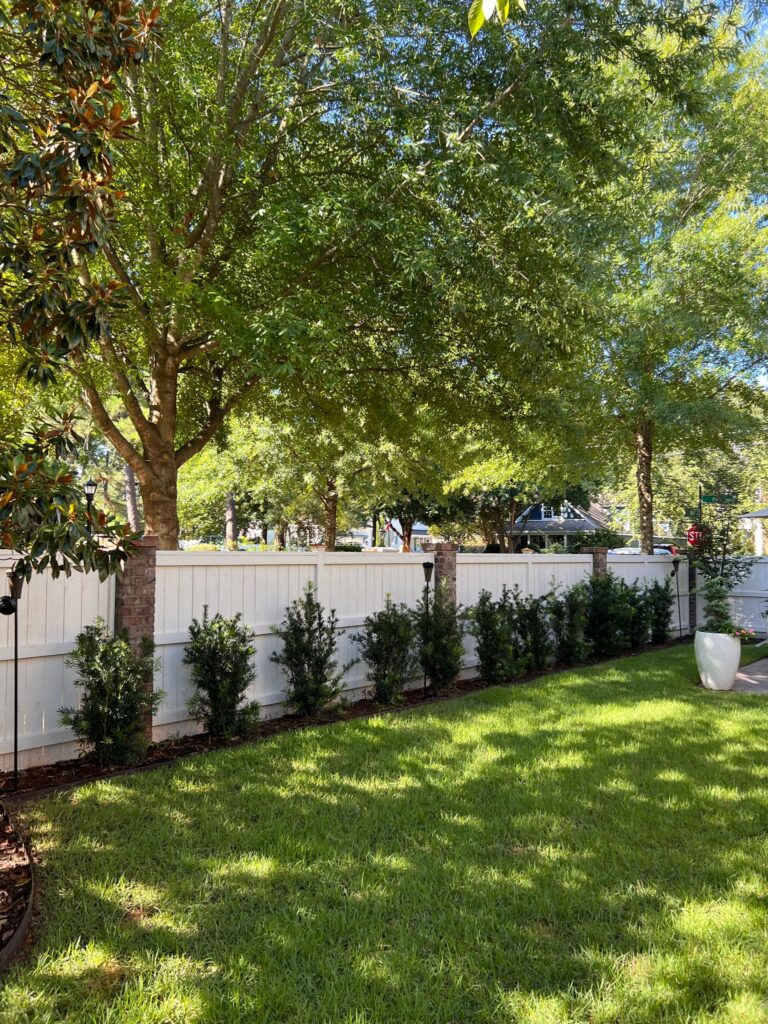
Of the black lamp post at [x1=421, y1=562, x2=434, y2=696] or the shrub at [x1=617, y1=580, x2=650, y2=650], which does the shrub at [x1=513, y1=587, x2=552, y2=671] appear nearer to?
the black lamp post at [x1=421, y1=562, x2=434, y2=696]

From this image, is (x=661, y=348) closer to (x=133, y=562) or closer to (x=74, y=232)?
(x=133, y=562)

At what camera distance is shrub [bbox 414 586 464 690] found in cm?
704

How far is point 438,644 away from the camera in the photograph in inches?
279

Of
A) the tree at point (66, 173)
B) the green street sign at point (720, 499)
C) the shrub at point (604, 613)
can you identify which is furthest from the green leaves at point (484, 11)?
the green street sign at point (720, 499)

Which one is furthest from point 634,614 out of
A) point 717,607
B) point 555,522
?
point 555,522

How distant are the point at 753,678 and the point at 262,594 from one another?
Answer: 6.32 meters

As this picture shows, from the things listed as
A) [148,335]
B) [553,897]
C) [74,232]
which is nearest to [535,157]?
[148,335]

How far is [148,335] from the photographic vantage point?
712 cm

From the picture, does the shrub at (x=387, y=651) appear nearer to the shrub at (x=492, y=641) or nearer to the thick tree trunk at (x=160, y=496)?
the shrub at (x=492, y=641)

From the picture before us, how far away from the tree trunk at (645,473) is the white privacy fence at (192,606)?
15.7 ft

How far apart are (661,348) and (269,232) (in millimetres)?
7542

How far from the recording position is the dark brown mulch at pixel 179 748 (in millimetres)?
4277

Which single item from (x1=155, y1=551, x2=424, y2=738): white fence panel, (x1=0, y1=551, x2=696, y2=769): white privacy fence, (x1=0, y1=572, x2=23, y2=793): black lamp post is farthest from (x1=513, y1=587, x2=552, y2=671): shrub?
(x1=0, y1=572, x2=23, y2=793): black lamp post

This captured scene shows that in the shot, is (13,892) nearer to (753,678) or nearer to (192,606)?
(192,606)
